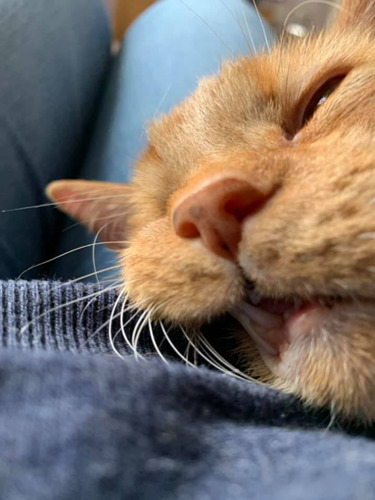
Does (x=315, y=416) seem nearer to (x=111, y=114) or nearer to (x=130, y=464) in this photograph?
(x=130, y=464)

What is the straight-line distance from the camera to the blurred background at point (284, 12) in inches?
39.5

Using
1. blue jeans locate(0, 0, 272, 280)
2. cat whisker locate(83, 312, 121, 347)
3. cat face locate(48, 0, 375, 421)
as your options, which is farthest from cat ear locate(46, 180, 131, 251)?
cat whisker locate(83, 312, 121, 347)

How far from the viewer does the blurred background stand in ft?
3.29

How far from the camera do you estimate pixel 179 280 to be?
1.88ft

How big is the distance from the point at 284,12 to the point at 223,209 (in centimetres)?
187

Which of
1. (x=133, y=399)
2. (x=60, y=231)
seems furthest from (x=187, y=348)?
(x=60, y=231)

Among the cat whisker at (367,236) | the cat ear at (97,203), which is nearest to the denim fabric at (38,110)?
the cat ear at (97,203)

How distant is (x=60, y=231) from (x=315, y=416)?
948 mm

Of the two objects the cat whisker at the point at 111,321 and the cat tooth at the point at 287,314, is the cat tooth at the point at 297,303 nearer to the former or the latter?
the cat tooth at the point at 287,314

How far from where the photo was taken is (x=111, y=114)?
1475 millimetres

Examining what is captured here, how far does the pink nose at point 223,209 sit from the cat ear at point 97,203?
41 centimetres

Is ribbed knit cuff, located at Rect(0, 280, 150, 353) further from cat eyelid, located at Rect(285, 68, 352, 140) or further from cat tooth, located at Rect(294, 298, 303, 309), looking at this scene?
cat eyelid, located at Rect(285, 68, 352, 140)

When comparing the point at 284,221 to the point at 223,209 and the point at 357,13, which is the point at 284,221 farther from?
the point at 357,13

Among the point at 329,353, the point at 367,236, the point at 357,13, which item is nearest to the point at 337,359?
the point at 329,353
